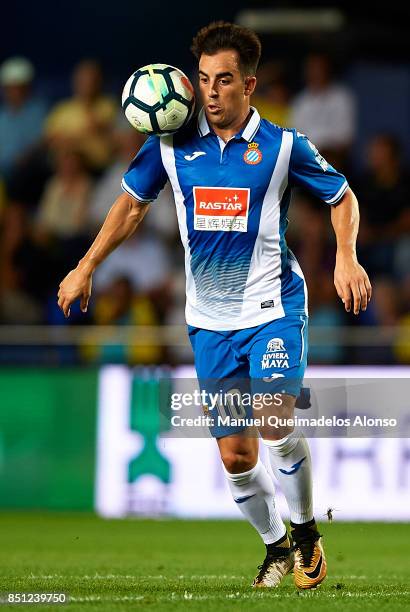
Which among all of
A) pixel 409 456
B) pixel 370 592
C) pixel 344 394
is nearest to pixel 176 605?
pixel 370 592

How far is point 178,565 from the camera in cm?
815

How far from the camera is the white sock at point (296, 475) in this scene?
6.58 m

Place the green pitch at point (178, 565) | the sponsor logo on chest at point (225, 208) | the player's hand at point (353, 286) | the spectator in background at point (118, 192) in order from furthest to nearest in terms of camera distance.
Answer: the spectator in background at point (118, 192)
the sponsor logo on chest at point (225, 208)
the player's hand at point (353, 286)
the green pitch at point (178, 565)

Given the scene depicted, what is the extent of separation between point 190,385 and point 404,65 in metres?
9.30

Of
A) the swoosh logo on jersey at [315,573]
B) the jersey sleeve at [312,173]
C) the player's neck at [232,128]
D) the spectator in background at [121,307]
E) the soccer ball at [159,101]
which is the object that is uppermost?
the soccer ball at [159,101]

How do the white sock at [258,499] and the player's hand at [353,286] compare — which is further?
the white sock at [258,499]

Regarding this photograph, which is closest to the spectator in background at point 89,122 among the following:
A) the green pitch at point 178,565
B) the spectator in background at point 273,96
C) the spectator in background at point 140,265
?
the spectator in background at point 140,265

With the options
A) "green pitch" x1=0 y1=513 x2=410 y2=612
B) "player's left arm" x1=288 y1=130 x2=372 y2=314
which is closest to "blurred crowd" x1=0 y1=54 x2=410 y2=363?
"green pitch" x1=0 y1=513 x2=410 y2=612

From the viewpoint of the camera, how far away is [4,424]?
11.8 meters

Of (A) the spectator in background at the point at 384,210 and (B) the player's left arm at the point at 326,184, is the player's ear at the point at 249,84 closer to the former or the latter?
(B) the player's left arm at the point at 326,184

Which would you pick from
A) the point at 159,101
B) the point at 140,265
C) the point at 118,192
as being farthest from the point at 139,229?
the point at 159,101

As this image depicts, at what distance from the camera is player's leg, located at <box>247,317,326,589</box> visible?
646 cm

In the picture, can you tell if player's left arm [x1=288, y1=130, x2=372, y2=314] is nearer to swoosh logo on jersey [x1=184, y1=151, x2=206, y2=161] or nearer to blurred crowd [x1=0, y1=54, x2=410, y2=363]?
swoosh logo on jersey [x1=184, y1=151, x2=206, y2=161]

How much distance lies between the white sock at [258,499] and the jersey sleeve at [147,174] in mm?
1488
